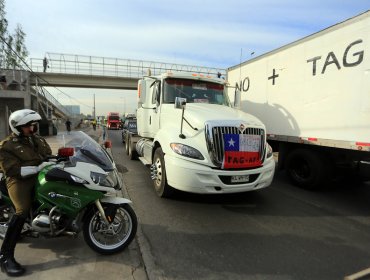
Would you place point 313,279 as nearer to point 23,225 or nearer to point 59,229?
point 59,229

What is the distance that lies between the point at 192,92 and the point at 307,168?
127 inches

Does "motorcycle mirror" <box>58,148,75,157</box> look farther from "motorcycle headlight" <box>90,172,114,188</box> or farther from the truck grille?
the truck grille

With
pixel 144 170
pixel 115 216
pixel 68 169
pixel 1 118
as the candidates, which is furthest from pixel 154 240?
pixel 1 118

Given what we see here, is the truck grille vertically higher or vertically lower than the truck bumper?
higher

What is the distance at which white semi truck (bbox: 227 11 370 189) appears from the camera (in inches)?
224

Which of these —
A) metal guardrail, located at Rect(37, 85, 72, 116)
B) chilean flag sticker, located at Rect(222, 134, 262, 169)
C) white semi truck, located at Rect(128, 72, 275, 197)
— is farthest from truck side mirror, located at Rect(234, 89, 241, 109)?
metal guardrail, located at Rect(37, 85, 72, 116)

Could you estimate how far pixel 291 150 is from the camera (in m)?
7.93

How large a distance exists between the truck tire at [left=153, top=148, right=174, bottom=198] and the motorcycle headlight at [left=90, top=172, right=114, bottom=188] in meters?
2.25

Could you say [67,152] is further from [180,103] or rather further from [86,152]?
[180,103]

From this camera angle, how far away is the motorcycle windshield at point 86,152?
Answer: 12.9ft

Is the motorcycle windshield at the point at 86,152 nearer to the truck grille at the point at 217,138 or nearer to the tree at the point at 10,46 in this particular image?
the truck grille at the point at 217,138

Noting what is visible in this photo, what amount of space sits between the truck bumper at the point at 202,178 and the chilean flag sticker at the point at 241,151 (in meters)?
0.14

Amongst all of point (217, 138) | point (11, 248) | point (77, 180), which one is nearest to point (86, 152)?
point (77, 180)

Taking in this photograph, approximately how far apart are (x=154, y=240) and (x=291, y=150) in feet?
15.8
